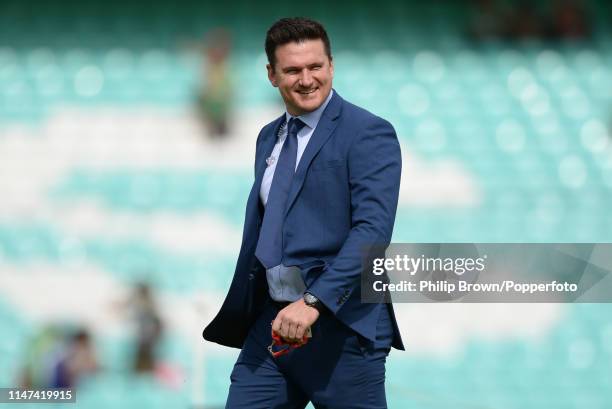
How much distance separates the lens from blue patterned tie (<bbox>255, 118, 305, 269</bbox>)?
2654 millimetres

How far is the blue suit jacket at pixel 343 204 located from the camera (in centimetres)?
254

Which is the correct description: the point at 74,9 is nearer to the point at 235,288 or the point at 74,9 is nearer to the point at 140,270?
the point at 140,270

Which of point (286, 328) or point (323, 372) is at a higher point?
point (286, 328)

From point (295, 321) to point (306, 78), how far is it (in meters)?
0.57

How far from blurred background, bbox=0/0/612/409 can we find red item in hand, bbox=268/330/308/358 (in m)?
3.57

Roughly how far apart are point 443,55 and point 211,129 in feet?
6.57

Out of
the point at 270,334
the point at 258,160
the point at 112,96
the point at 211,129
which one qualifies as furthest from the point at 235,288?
the point at 112,96

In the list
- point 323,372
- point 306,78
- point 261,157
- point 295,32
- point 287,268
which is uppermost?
point 295,32

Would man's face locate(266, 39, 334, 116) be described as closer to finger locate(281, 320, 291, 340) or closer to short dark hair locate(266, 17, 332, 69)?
short dark hair locate(266, 17, 332, 69)

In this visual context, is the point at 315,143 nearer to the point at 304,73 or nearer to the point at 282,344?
Answer: the point at 304,73

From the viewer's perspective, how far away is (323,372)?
264 cm

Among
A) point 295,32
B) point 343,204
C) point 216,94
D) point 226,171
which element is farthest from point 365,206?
point 216,94

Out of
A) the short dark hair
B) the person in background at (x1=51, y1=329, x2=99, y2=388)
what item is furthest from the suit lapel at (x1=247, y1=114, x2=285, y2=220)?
the person in background at (x1=51, y1=329, x2=99, y2=388)

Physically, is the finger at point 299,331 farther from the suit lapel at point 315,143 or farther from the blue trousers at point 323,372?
the suit lapel at point 315,143
